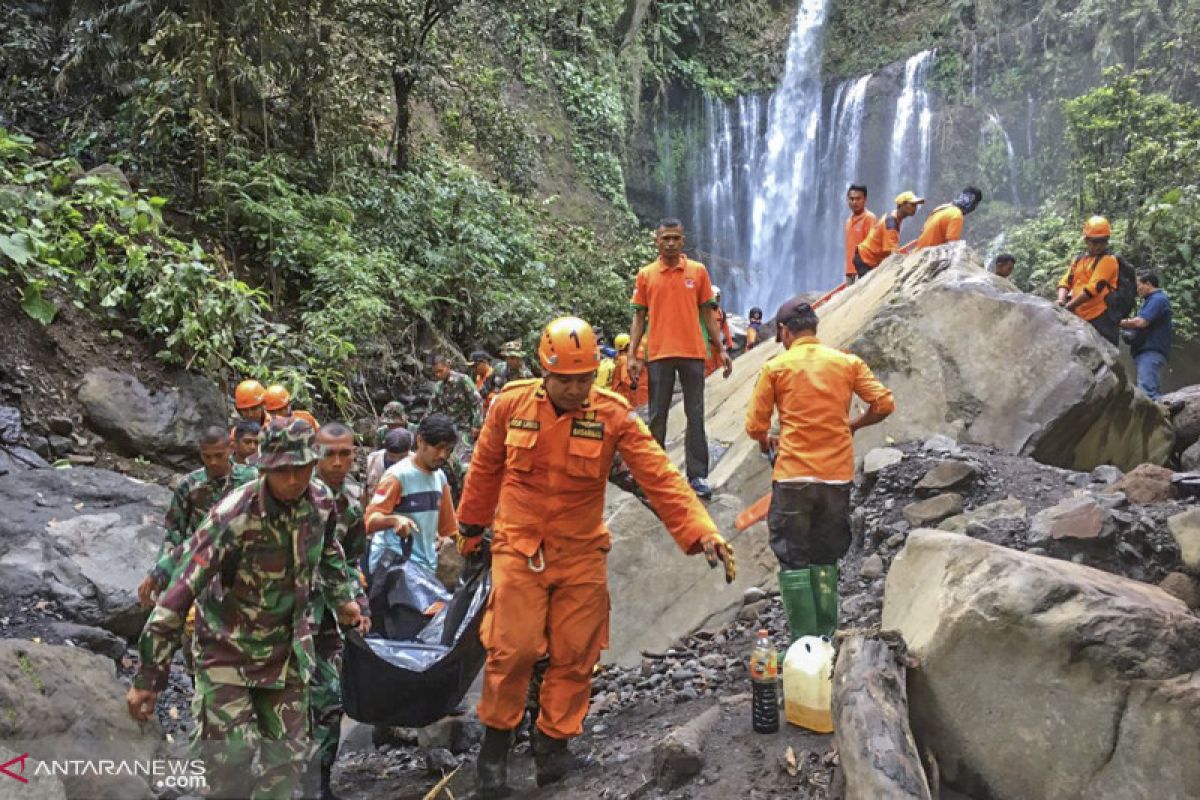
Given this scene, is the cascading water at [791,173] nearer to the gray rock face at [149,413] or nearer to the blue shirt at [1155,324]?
the blue shirt at [1155,324]

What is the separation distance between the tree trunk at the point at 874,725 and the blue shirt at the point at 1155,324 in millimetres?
7150

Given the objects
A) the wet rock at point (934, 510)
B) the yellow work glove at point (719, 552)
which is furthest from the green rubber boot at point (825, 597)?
the wet rock at point (934, 510)

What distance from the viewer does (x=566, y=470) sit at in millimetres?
3662

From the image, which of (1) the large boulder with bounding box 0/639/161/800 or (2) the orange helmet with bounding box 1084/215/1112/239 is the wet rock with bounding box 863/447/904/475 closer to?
(2) the orange helmet with bounding box 1084/215/1112/239

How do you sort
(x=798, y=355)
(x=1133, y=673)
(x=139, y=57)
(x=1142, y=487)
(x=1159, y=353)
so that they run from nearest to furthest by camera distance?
(x=1133, y=673) → (x=798, y=355) → (x=1142, y=487) → (x=1159, y=353) → (x=139, y=57)

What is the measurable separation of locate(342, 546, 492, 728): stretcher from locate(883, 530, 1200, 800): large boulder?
1.83 meters

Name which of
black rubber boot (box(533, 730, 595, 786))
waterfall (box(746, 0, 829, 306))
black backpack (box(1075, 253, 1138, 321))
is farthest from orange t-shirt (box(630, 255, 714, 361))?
waterfall (box(746, 0, 829, 306))

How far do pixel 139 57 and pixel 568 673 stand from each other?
989cm

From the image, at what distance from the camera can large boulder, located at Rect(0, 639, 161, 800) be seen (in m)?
3.30

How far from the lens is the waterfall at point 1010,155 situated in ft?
80.4

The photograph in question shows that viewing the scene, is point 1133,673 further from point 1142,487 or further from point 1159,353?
point 1159,353

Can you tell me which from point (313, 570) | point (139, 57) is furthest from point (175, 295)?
point (313, 570)

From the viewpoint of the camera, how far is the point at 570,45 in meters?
22.1

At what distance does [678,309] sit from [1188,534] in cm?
307
